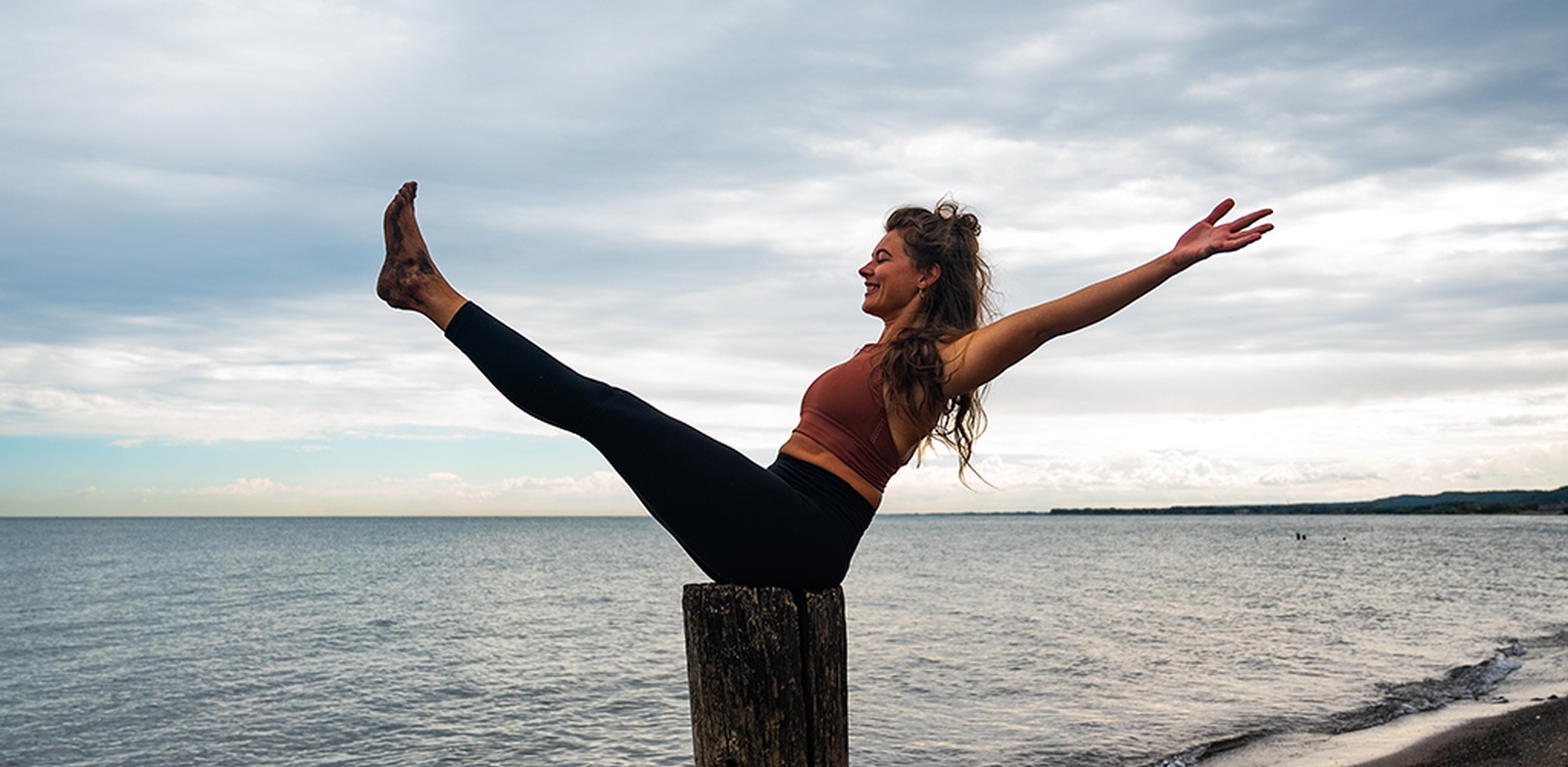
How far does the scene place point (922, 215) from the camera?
3.73m

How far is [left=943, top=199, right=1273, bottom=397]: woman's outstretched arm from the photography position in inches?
116

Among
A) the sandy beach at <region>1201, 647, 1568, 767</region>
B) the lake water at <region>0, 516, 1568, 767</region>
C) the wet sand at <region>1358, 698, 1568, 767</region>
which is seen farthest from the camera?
the lake water at <region>0, 516, 1568, 767</region>

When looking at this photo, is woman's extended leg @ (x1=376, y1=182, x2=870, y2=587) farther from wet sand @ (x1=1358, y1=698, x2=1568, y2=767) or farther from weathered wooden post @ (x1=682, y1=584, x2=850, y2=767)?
wet sand @ (x1=1358, y1=698, x2=1568, y2=767)

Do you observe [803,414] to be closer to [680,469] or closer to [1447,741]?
[680,469]

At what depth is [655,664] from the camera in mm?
22125

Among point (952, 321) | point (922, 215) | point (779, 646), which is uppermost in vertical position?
point (922, 215)

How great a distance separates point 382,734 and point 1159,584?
35.8 metres

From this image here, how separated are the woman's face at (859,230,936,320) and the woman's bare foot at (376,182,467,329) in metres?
1.41

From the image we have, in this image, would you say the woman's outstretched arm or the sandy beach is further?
the sandy beach

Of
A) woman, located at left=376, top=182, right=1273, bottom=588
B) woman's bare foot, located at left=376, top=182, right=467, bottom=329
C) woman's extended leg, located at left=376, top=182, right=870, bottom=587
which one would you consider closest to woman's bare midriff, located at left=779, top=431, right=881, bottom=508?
woman, located at left=376, top=182, right=1273, bottom=588

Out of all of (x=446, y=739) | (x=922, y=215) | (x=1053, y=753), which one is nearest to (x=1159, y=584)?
(x=1053, y=753)

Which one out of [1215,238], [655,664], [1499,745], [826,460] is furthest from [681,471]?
[655,664]

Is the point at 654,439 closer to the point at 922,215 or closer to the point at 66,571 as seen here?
→ the point at 922,215

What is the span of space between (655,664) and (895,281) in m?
19.9
